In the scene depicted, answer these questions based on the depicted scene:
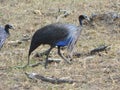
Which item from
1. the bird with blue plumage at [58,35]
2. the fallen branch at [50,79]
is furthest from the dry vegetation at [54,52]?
the bird with blue plumage at [58,35]

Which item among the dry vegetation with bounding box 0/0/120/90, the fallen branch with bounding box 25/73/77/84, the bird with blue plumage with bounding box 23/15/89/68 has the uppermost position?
the bird with blue plumage with bounding box 23/15/89/68

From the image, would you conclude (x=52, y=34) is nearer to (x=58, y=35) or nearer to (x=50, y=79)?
(x=58, y=35)

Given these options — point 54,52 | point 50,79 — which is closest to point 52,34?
point 50,79

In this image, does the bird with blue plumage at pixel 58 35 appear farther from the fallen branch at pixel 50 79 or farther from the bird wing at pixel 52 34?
the fallen branch at pixel 50 79

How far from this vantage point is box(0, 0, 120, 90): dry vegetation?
25.0 ft

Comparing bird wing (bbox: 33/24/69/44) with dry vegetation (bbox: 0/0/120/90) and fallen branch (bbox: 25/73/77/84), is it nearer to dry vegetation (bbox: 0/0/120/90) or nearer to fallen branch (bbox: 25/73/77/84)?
dry vegetation (bbox: 0/0/120/90)

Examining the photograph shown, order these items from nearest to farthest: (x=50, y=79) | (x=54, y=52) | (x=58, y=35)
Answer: (x=50, y=79), (x=58, y=35), (x=54, y=52)

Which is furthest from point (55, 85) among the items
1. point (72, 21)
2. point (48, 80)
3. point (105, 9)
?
point (105, 9)

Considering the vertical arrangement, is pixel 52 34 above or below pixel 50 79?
above

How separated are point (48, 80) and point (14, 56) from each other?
1908 millimetres

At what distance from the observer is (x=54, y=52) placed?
9727 millimetres

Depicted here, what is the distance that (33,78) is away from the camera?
774cm

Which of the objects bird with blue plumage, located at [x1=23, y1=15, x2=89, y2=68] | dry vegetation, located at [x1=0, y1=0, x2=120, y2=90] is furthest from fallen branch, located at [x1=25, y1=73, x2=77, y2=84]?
bird with blue plumage, located at [x1=23, y1=15, x2=89, y2=68]

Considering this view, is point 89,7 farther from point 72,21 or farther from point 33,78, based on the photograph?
point 33,78
